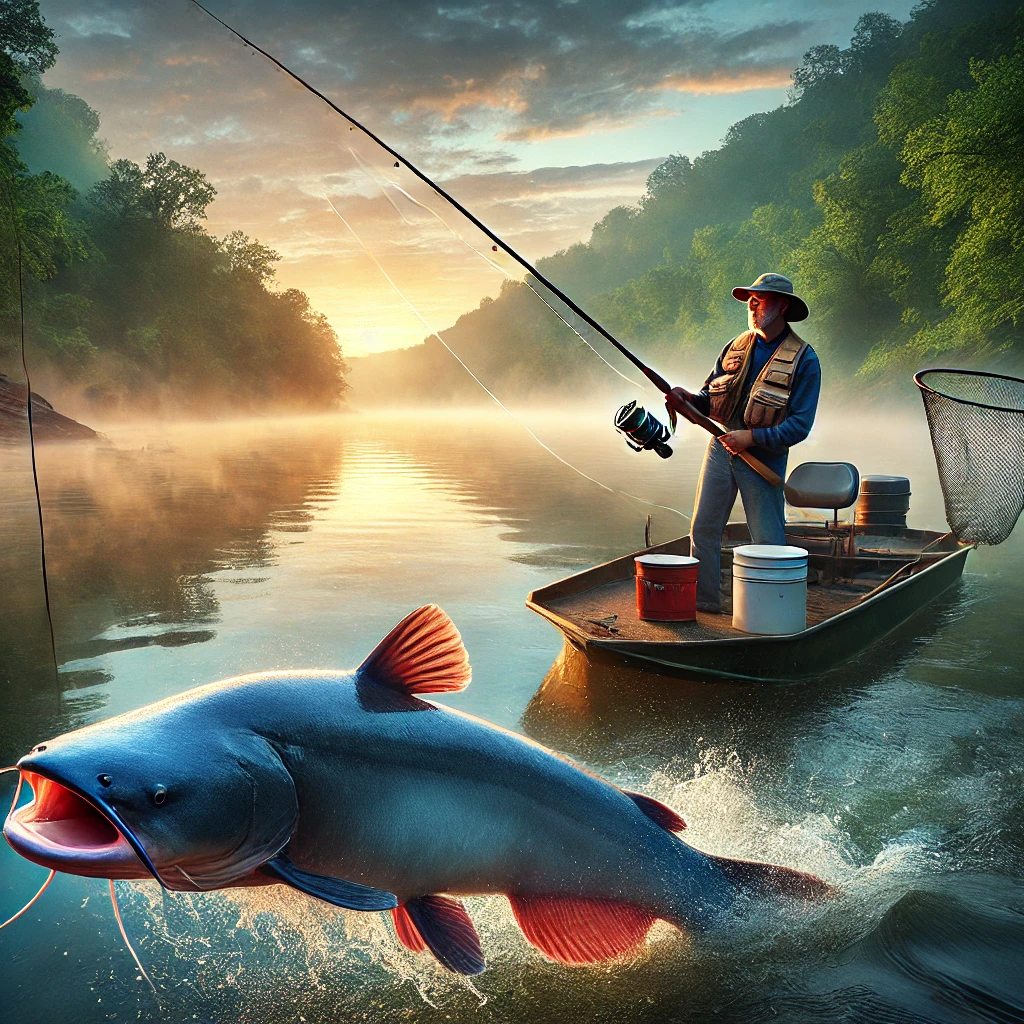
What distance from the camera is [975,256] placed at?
38031 mm

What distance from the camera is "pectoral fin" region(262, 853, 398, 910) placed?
87.4 inches

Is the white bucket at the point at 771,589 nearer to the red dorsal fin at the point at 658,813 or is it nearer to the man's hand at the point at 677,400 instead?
the man's hand at the point at 677,400

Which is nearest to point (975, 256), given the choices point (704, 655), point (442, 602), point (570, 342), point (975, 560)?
point (975, 560)

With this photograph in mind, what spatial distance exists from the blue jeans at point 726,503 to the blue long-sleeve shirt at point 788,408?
0.61 feet

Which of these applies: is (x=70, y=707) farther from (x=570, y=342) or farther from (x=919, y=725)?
(x=570, y=342)

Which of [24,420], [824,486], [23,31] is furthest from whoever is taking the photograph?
[23,31]

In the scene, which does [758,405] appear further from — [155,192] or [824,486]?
[155,192]

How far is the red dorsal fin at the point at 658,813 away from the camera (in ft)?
9.74

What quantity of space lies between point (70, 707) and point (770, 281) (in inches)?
243

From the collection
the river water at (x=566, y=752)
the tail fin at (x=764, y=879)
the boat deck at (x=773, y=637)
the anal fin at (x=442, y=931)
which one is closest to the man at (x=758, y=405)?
the boat deck at (x=773, y=637)

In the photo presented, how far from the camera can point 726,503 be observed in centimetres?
791

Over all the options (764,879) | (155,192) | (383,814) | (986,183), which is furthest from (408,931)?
(155,192)

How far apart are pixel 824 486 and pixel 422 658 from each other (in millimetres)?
7128

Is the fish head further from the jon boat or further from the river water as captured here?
the jon boat
